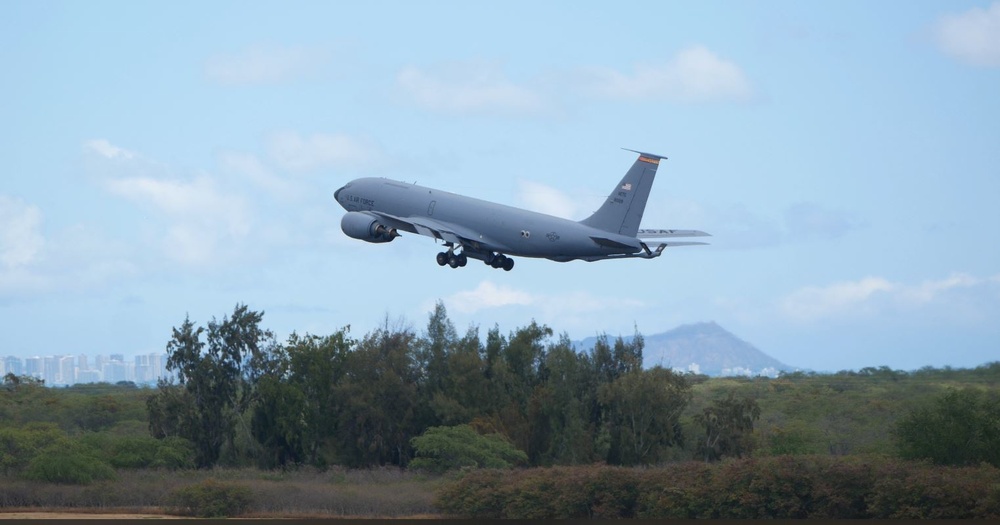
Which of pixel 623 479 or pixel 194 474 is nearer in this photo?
pixel 623 479

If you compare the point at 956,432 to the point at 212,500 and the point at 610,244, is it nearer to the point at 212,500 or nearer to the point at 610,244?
the point at 610,244

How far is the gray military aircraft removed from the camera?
64.5 m

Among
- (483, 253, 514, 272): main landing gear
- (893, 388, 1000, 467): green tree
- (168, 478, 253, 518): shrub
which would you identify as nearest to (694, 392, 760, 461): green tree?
(893, 388, 1000, 467): green tree

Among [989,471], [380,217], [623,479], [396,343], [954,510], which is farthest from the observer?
[396,343]

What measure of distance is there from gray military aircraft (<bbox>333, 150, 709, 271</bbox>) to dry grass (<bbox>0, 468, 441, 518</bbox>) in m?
12.6

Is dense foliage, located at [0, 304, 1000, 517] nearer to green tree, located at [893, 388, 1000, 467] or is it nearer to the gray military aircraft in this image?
green tree, located at [893, 388, 1000, 467]

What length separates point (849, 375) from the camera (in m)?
106

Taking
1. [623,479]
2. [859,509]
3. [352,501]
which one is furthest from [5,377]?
[859,509]

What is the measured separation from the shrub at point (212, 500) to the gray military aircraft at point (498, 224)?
1671 centimetres

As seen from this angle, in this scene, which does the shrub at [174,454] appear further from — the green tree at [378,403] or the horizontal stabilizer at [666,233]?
the horizontal stabilizer at [666,233]

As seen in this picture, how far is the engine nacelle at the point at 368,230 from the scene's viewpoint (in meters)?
73.4

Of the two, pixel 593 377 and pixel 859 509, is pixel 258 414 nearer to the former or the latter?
pixel 593 377

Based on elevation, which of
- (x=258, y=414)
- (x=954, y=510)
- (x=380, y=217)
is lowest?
(x=954, y=510)

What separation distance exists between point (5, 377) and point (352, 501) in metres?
56.6
